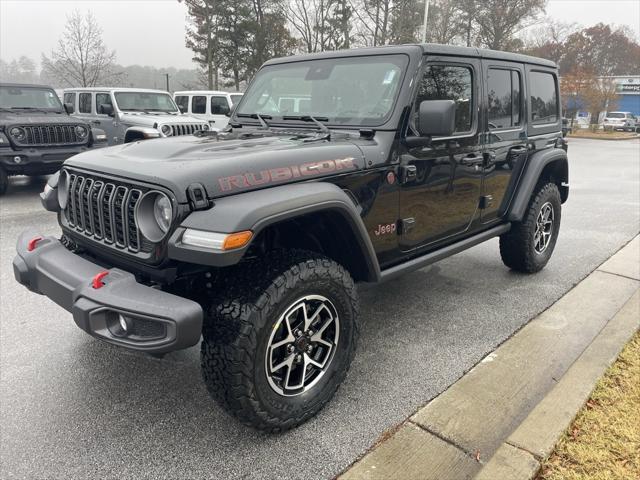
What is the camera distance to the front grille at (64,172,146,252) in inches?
92.1

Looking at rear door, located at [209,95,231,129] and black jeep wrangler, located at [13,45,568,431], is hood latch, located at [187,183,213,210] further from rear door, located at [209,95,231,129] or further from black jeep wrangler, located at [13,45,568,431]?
rear door, located at [209,95,231,129]

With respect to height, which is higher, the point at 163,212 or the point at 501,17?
the point at 501,17

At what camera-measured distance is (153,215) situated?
2.29 m

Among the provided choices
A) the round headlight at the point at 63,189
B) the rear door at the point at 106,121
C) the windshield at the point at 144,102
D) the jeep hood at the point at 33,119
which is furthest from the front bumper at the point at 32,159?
the round headlight at the point at 63,189

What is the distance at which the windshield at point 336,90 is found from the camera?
10.3 feet

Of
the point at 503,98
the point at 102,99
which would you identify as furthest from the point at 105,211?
the point at 102,99

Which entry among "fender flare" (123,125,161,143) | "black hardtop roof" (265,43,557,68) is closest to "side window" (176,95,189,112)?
"fender flare" (123,125,161,143)

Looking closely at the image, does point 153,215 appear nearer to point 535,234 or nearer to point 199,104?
point 535,234

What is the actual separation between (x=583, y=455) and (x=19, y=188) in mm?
9978

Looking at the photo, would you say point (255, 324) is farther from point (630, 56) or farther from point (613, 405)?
point (630, 56)

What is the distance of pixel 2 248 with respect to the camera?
219 inches

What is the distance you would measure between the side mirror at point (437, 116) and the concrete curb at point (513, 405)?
148 cm

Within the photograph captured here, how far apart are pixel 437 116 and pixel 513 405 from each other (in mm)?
1663

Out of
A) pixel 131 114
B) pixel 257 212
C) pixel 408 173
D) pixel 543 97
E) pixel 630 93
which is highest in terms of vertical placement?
pixel 630 93
